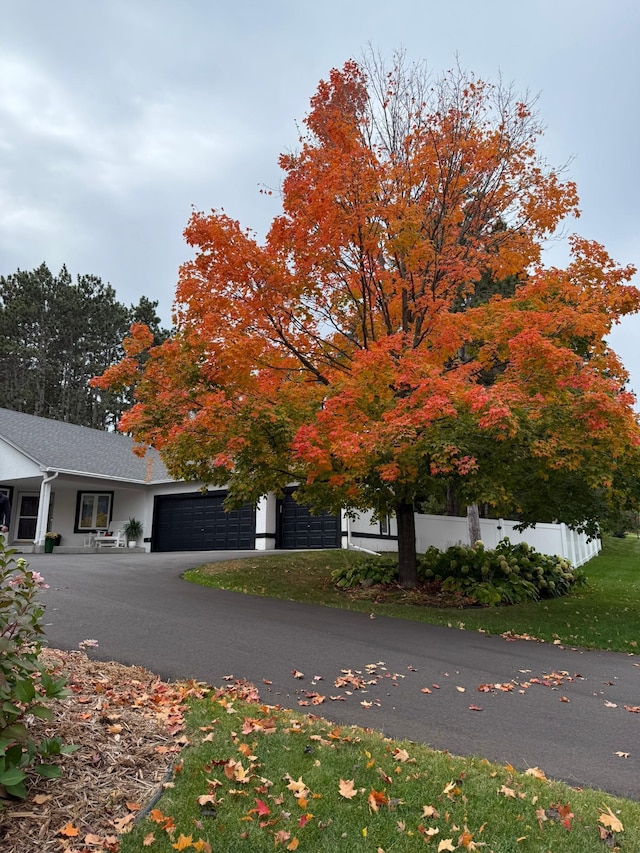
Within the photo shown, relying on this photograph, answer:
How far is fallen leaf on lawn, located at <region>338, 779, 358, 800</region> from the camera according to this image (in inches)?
136

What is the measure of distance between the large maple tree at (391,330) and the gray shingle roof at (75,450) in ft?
39.6

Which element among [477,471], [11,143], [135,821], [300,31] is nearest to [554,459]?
[477,471]

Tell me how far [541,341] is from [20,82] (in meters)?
9.82

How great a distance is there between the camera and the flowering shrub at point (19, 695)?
3037mm

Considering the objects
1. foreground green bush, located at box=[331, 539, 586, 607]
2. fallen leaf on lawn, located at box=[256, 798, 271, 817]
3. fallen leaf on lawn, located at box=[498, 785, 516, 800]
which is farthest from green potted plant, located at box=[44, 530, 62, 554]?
fallen leaf on lawn, located at box=[498, 785, 516, 800]

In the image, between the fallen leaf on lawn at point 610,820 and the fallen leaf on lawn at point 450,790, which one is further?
the fallen leaf on lawn at point 450,790

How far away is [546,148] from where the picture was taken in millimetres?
11750

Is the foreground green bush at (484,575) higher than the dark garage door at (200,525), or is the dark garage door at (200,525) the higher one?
the dark garage door at (200,525)

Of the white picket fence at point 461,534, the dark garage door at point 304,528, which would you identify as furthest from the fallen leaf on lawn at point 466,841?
the dark garage door at point 304,528

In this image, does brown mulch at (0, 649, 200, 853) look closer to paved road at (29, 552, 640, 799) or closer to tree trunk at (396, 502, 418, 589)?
paved road at (29, 552, 640, 799)

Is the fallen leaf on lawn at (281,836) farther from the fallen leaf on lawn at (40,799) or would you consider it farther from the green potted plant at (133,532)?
the green potted plant at (133,532)

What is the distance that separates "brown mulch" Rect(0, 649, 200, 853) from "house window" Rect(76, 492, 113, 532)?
19878 mm

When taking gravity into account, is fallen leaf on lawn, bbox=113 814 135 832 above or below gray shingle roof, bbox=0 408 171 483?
below

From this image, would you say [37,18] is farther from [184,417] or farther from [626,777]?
[626,777]
